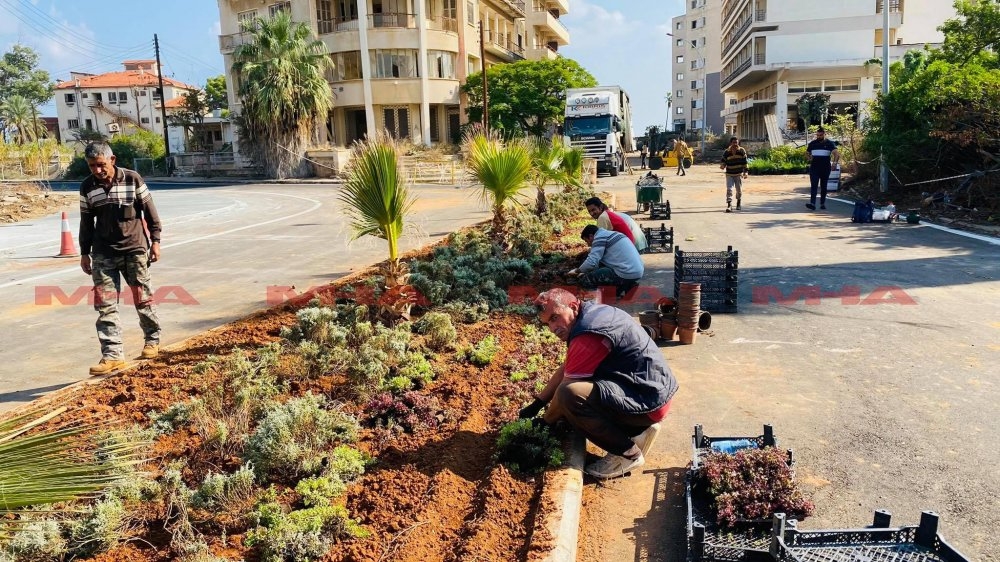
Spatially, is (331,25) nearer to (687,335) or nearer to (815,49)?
(815,49)

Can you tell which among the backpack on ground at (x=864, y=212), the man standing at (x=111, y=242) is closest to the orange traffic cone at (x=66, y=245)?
the man standing at (x=111, y=242)

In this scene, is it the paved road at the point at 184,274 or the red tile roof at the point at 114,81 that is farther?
the red tile roof at the point at 114,81

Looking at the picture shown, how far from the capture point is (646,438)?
13.8 feet

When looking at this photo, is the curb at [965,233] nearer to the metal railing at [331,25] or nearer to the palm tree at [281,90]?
the palm tree at [281,90]

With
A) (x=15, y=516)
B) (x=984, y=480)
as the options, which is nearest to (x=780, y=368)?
(x=984, y=480)

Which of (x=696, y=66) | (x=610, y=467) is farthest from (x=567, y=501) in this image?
(x=696, y=66)

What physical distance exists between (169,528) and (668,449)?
9.64ft

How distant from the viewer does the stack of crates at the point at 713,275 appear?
7586 mm

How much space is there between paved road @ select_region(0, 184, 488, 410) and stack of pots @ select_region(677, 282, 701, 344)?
2.70m

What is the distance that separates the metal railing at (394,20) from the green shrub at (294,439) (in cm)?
4586

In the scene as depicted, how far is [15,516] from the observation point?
2.92 meters

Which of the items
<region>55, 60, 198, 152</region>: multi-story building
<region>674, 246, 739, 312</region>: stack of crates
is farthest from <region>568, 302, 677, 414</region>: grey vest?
<region>55, 60, 198, 152</region>: multi-story building

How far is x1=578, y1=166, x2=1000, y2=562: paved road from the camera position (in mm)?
3623

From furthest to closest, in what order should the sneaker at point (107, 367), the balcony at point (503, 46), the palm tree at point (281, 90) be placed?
1. the balcony at point (503, 46)
2. the palm tree at point (281, 90)
3. the sneaker at point (107, 367)
